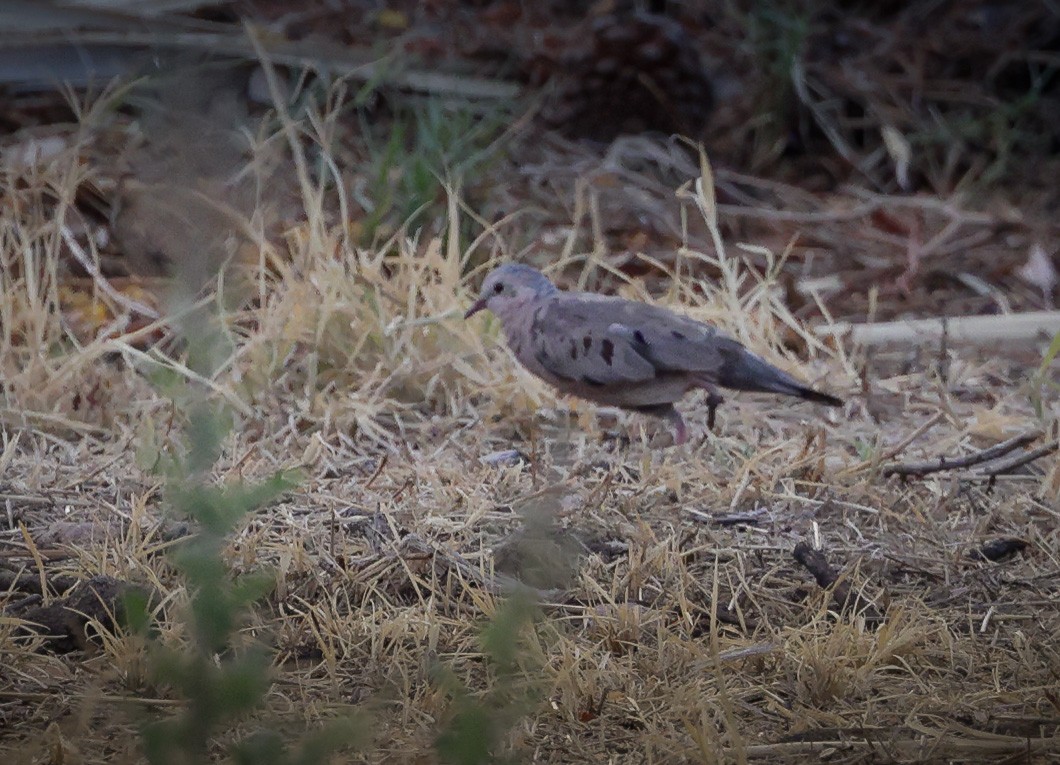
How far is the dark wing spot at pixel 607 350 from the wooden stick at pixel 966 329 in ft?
3.97

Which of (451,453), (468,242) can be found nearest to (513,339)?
(451,453)

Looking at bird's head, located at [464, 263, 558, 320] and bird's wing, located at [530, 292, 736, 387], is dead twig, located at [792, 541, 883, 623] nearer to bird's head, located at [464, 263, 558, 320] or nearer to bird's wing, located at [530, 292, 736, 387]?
bird's wing, located at [530, 292, 736, 387]

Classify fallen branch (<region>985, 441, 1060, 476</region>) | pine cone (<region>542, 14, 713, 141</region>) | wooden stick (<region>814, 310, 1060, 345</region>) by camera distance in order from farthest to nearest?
pine cone (<region>542, 14, 713, 141</region>)
wooden stick (<region>814, 310, 1060, 345</region>)
fallen branch (<region>985, 441, 1060, 476</region>)

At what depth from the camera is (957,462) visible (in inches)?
112

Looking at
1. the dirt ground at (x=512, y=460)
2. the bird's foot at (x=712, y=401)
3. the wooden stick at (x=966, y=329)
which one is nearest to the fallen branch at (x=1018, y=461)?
the dirt ground at (x=512, y=460)

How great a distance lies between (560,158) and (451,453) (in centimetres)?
266

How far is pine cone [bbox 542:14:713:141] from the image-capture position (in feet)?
18.8

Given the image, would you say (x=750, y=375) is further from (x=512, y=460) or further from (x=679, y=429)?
(x=512, y=460)

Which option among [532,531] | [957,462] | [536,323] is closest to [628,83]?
[536,323]

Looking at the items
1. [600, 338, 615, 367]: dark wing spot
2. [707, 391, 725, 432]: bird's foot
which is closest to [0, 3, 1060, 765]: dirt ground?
[707, 391, 725, 432]: bird's foot

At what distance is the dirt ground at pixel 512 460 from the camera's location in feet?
6.05

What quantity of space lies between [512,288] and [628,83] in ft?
9.59

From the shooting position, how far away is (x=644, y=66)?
5.74m

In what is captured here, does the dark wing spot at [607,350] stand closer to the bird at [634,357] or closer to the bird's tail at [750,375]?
the bird at [634,357]
